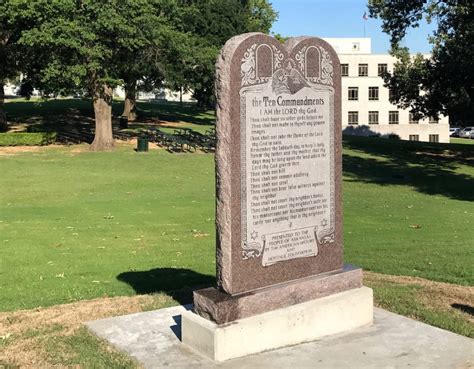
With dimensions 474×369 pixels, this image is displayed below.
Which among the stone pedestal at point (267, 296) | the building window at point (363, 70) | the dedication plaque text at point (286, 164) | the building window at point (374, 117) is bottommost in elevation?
the stone pedestal at point (267, 296)

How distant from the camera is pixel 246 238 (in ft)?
18.5

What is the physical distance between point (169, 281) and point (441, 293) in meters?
3.76

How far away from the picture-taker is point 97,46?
97.6ft

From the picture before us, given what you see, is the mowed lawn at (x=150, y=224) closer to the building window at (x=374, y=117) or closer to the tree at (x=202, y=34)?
the tree at (x=202, y=34)

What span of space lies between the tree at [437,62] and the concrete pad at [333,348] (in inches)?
1060

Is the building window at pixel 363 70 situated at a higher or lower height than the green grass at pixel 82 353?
higher

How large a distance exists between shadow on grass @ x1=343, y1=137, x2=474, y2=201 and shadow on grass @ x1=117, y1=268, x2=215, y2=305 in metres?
15.1

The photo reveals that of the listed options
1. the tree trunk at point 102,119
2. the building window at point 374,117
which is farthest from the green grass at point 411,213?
the building window at point 374,117

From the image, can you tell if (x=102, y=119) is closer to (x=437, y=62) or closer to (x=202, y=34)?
(x=202, y=34)

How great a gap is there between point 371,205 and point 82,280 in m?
12.1

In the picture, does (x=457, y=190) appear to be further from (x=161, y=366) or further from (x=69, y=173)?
(x=161, y=366)

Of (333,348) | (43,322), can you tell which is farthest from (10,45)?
(333,348)

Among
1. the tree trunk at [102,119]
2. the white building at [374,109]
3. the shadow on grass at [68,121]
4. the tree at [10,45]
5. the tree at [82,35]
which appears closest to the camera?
the tree at [82,35]

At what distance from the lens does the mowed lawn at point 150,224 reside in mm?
9141
